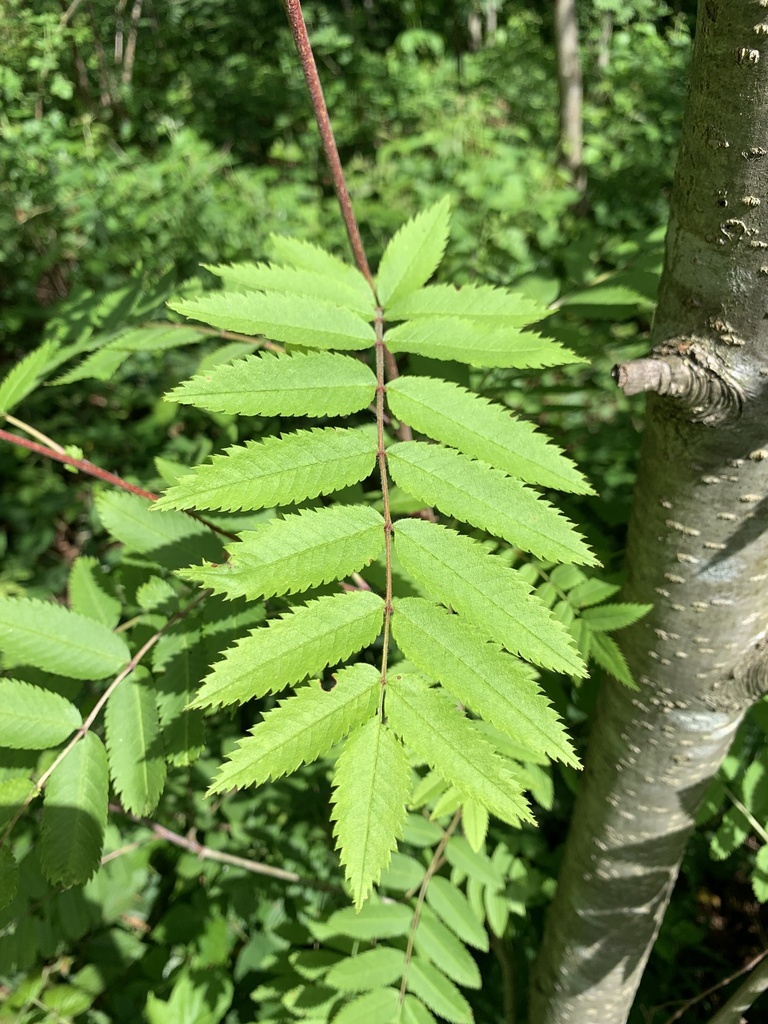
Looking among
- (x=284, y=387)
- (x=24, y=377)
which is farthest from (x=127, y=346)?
(x=284, y=387)

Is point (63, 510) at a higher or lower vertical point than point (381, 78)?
lower

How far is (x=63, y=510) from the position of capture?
11.5 feet

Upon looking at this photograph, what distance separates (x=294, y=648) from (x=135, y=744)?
0.48 m

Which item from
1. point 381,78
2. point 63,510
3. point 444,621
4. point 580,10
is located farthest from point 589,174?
point 444,621

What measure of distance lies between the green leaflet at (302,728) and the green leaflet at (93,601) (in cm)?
63

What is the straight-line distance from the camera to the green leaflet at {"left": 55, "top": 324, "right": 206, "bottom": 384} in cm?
137

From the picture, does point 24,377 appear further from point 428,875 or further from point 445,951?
point 445,951

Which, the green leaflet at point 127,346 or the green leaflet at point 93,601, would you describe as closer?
the green leaflet at point 93,601

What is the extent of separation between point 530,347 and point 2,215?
12.7ft

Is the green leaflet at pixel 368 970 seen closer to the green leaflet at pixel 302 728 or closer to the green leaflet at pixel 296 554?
the green leaflet at pixel 302 728

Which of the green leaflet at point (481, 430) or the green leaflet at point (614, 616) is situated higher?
the green leaflet at point (481, 430)

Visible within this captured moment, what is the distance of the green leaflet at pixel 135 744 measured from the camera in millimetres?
1024

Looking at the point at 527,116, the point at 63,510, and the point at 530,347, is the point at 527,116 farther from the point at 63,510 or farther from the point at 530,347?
the point at 530,347

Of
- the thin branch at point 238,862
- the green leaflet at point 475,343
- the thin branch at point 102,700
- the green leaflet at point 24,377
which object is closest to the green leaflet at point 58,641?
the thin branch at point 102,700
